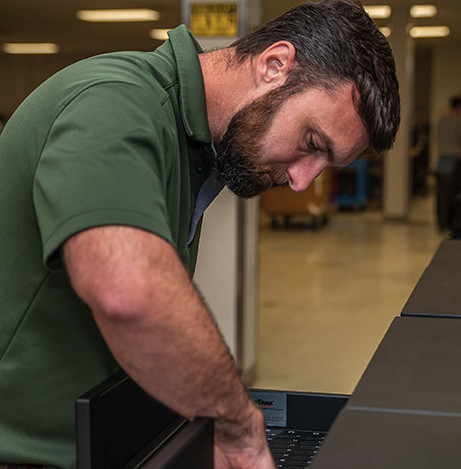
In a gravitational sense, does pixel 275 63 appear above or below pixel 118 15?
below

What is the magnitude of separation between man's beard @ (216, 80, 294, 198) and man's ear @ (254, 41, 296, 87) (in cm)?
2

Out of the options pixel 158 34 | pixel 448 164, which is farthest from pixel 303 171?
pixel 158 34

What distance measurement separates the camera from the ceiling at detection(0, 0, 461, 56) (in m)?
10.9

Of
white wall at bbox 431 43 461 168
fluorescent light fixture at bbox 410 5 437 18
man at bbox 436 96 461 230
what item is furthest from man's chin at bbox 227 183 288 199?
white wall at bbox 431 43 461 168

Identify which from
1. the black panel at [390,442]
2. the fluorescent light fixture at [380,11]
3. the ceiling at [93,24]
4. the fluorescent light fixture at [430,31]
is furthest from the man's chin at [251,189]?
the fluorescent light fixture at [430,31]

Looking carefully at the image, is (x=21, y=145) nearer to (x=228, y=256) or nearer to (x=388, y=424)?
(x=388, y=424)

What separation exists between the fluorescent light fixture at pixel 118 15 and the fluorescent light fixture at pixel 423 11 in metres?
3.87

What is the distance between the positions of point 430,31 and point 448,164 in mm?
6559

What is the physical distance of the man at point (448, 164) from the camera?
23.9 feet

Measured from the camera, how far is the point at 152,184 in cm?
87

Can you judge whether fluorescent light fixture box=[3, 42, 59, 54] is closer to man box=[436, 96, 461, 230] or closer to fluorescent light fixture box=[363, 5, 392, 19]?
fluorescent light fixture box=[363, 5, 392, 19]

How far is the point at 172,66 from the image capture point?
1.16 meters

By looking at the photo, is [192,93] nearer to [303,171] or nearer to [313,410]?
[303,171]

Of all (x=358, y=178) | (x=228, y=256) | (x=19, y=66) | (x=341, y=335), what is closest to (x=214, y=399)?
(x=228, y=256)
